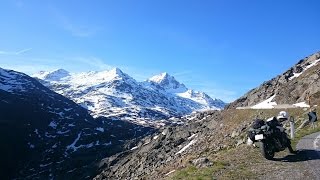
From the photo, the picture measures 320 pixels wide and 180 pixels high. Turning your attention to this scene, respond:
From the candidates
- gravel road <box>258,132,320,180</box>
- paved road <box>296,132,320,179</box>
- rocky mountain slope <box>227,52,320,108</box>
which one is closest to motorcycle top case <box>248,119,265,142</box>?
gravel road <box>258,132,320,180</box>

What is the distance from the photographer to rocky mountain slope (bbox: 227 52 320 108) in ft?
246

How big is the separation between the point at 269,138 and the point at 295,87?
69088 mm

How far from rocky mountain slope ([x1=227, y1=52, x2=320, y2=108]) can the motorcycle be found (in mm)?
45287

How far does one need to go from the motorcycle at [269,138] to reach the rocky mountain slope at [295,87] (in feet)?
149

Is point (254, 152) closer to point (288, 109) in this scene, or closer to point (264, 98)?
point (288, 109)

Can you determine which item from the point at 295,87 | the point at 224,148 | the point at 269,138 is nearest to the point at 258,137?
the point at 269,138

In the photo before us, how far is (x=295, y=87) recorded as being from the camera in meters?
85.2

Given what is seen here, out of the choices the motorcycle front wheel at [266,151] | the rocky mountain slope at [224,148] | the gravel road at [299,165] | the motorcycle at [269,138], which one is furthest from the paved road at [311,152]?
the motorcycle front wheel at [266,151]

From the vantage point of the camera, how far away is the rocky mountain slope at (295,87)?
74975 mm

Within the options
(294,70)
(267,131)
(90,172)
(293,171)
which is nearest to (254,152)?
(267,131)

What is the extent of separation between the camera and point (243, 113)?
77.2m

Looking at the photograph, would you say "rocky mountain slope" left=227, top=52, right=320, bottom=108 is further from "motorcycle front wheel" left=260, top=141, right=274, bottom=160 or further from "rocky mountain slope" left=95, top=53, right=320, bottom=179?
"motorcycle front wheel" left=260, top=141, right=274, bottom=160

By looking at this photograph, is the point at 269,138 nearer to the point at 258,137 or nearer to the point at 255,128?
the point at 258,137

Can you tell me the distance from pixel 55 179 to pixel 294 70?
124 meters
